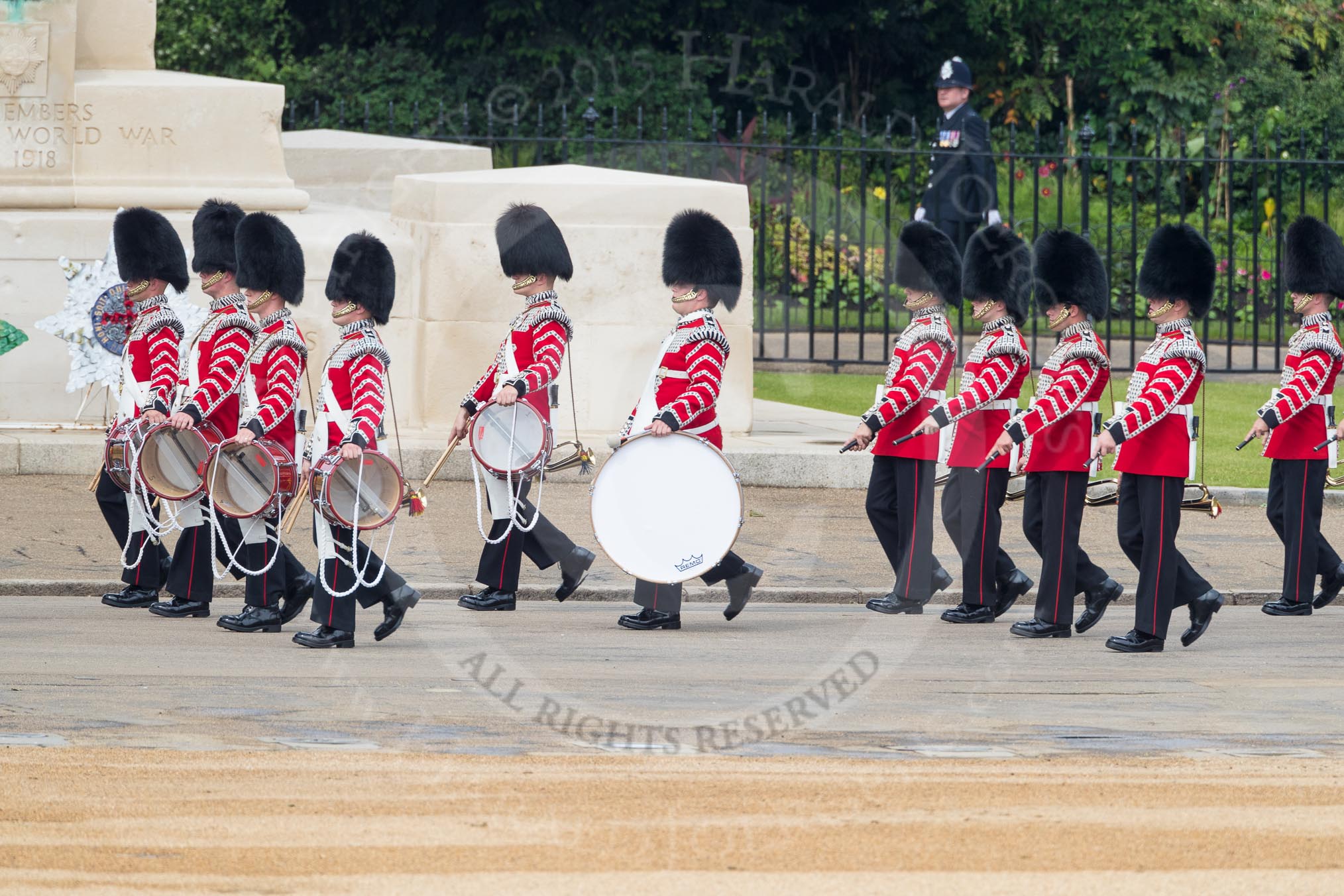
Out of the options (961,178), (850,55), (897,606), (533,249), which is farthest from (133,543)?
(850,55)

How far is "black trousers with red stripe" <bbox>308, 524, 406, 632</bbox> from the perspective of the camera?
7504 millimetres

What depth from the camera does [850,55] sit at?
21.7 m

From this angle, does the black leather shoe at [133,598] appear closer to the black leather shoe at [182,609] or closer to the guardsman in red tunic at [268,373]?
the black leather shoe at [182,609]

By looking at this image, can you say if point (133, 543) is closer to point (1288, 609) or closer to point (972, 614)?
point (972, 614)

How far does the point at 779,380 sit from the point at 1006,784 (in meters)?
10.7

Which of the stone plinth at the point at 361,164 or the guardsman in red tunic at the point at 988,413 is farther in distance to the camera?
the stone plinth at the point at 361,164

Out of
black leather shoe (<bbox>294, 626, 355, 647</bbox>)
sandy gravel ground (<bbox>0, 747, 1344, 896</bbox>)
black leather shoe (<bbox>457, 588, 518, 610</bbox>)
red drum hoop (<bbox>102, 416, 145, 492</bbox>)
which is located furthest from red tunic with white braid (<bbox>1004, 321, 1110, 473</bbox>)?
red drum hoop (<bbox>102, 416, 145, 492</bbox>)

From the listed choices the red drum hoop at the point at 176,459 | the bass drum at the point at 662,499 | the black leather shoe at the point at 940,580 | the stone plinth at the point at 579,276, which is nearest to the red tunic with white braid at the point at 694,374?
the bass drum at the point at 662,499

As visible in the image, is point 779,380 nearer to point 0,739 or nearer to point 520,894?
point 0,739

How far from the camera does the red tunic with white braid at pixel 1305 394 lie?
28.6 feet

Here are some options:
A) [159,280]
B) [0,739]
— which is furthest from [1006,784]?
[159,280]

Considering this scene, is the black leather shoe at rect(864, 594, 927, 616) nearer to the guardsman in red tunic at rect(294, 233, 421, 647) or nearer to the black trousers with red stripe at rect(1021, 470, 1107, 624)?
the black trousers with red stripe at rect(1021, 470, 1107, 624)

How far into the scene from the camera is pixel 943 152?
14.1 meters

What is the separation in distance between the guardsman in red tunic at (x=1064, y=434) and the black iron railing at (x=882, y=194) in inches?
196
